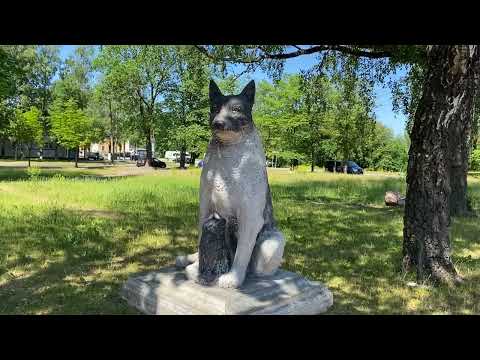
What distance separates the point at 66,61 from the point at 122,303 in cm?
5170

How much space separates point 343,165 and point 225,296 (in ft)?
126

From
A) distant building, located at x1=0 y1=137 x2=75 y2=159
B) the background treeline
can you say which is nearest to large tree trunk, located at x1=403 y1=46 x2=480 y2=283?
the background treeline

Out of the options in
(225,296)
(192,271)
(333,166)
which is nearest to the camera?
(225,296)

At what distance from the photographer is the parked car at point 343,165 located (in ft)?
133

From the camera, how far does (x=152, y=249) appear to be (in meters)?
7.45

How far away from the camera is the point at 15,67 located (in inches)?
726

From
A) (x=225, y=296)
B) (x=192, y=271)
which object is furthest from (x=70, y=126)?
(x=225, y=296)

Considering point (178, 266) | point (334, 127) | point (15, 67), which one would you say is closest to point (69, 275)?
point (178, 266)

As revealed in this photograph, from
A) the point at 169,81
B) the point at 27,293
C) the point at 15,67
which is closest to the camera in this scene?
the point at 27,293

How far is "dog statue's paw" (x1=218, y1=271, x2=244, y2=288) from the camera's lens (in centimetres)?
412

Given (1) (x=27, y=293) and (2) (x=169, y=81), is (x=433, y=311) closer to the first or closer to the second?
(1) (x=27, y=293)

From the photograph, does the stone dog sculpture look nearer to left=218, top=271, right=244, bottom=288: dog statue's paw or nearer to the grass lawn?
left=218, top=271, right=244, bottom=288: dog statue's paw

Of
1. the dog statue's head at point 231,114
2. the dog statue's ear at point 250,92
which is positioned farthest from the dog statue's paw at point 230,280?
the dog statue's ear at point 250,92

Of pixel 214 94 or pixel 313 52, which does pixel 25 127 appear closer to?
pixel 313 52
